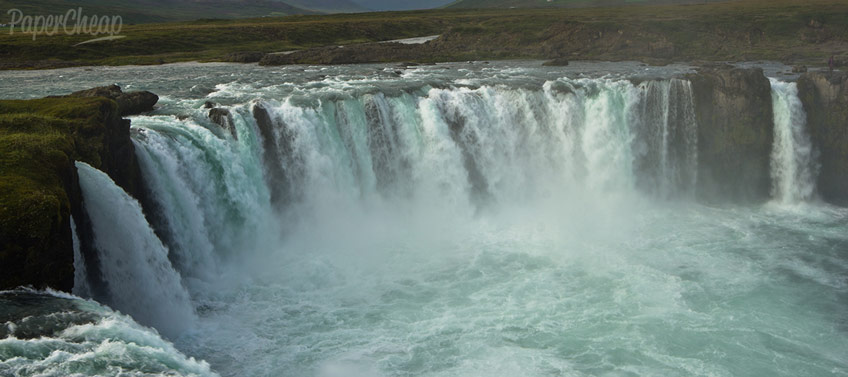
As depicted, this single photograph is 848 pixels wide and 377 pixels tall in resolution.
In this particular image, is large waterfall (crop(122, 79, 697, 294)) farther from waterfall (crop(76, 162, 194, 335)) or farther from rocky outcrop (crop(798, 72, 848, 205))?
rocky outcrop (crop(798, 72, 848, 205))

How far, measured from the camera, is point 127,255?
16.2 m

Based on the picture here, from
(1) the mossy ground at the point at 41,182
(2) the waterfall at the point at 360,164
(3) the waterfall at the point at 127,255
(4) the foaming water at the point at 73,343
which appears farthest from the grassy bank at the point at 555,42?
(4) the foaming water at the point at 73,343

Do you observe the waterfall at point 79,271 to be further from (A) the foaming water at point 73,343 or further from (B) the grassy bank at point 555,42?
(B) the grassy bank at point 555,42

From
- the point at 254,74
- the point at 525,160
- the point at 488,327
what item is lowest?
the point at 488,327

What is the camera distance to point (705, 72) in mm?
33625

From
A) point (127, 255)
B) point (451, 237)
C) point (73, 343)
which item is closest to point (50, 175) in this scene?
point (127, 255)

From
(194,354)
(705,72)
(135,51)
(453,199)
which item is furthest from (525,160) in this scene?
(135,51)

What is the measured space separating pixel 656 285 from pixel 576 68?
2542 cm

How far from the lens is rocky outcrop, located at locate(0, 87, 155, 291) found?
12.9m

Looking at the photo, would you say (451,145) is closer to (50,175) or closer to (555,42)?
(50,175)

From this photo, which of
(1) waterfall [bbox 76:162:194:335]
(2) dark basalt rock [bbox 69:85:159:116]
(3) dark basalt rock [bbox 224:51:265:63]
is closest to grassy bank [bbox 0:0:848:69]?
(3) dark basalt rock [bbox 224:51:265:63]

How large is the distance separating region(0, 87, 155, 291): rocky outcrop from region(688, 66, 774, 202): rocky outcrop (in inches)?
1006

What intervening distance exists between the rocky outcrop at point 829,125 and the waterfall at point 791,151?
43 cm

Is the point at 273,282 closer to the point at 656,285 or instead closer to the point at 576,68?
the point at 656,285
